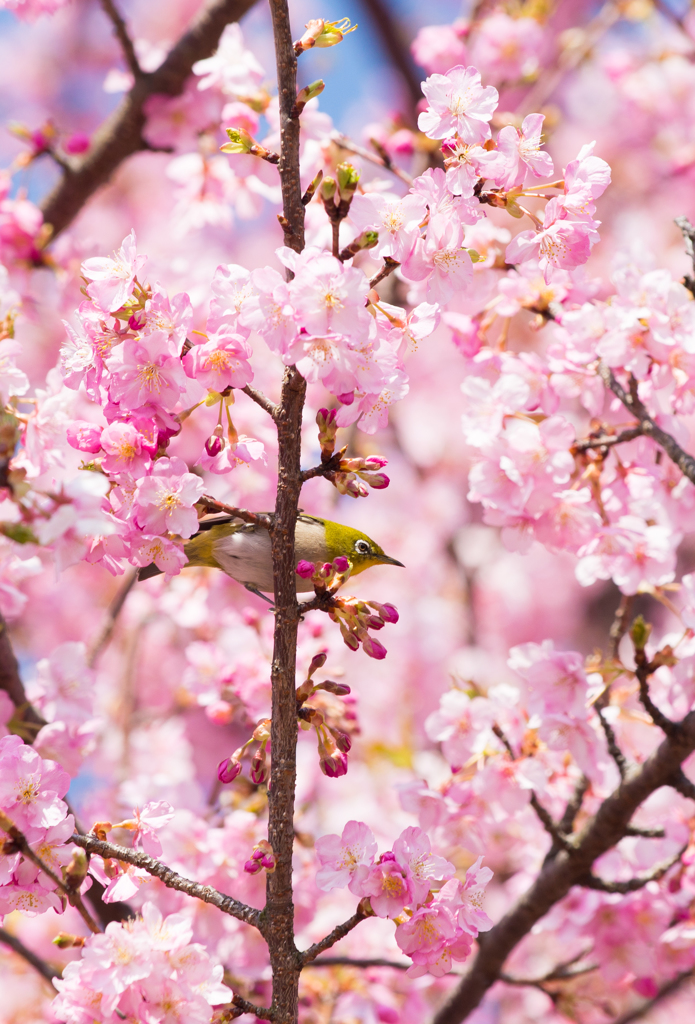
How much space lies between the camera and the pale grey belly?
8.46 ft

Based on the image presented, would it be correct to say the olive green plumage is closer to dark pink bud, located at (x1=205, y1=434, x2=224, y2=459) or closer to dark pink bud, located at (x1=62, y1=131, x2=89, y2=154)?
dark pink bud, located at (x1=205, y1=434, x2=224, y2=459)

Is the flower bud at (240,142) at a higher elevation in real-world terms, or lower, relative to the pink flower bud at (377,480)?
higher

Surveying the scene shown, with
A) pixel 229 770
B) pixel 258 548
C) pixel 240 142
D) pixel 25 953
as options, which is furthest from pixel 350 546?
pixel 25 953

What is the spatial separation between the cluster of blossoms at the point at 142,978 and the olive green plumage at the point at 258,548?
98cm

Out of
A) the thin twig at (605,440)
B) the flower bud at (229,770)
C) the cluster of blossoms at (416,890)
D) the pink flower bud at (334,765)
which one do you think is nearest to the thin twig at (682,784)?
the cluster of blossoms at (416,890)

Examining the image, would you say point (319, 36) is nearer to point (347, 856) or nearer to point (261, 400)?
point (261, 400)

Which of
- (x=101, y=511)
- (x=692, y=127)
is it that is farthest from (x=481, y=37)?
(x=101, y=511)

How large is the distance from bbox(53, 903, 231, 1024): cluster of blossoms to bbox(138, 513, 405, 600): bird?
3.25 feet

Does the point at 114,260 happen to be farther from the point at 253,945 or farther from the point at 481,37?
the point at 481,37

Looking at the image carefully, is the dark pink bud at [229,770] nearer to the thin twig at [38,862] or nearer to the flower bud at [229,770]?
the flower bud at [229,770]

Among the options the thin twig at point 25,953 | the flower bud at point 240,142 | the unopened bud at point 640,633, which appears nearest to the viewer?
the flower bud at point 240,142

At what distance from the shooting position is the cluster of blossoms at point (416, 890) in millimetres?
1967

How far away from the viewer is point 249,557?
2607 millimetres

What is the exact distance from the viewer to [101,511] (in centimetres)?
197
